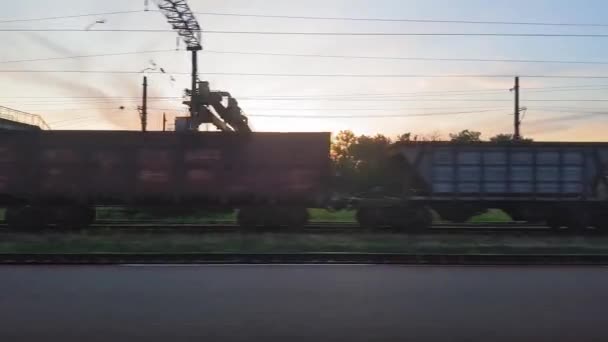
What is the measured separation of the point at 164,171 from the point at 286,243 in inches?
222

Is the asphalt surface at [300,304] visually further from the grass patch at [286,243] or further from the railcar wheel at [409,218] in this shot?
the railcar wheel at [409,218]

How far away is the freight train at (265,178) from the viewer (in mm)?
16609

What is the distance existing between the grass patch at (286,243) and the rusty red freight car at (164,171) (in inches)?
70.7

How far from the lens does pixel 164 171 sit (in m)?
16.7

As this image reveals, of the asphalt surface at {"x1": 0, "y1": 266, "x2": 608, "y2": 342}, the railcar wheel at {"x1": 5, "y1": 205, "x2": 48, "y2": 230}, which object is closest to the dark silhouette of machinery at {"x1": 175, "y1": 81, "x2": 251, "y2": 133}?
the railcar wheel at {"x1": 5, "y1": 205, "x2": 48, "y2": 230}

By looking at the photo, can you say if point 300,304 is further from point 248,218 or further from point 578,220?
point 578,220

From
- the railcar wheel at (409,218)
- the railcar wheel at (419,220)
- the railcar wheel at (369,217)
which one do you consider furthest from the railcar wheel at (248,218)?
the railcar wheel at (419,220)

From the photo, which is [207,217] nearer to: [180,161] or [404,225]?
[180,161]

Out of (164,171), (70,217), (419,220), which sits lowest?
(70,217)

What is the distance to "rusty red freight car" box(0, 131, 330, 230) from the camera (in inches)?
653

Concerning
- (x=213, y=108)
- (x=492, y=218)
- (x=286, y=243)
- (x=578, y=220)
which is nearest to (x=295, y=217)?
(x=286, y=243)

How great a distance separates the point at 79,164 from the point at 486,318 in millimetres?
13895

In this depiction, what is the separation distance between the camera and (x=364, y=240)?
544 inches

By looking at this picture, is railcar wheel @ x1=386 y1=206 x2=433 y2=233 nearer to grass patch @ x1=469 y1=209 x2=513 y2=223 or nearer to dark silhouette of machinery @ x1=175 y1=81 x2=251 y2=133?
grass patch @ x1=469 y1=209 x2=513 y2=223
